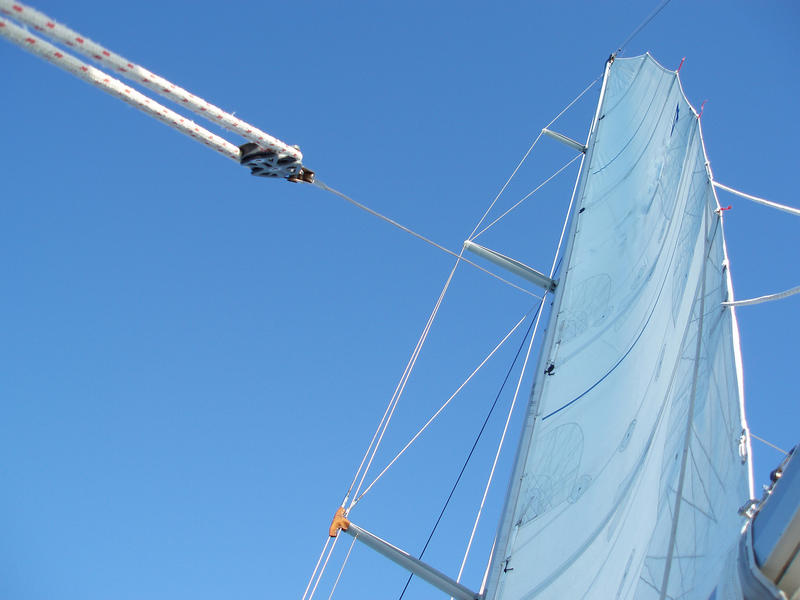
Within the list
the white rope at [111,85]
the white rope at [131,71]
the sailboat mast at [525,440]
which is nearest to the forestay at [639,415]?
the sailboat mast at [525,440]

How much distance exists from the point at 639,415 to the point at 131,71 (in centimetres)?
461

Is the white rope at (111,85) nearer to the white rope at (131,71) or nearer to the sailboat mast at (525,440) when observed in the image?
the white rope at (131,71)

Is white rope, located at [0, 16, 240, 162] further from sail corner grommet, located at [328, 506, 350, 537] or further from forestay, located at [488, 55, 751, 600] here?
sail corner grommet, located at [328, 506, 350, 537]

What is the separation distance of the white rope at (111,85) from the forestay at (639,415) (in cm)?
312

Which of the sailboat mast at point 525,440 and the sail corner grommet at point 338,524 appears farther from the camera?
the sail corner grommet at point 338,524

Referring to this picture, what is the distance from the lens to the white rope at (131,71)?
2221mm

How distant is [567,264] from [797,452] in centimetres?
507

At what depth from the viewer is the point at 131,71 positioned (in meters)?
2.58

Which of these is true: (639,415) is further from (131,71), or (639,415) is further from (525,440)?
(131,71)

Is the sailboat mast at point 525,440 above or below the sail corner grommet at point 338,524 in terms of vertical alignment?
above

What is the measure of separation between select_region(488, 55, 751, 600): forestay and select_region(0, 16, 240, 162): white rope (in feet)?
10.2

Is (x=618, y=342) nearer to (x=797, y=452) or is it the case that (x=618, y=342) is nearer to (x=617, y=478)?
(x=617, y=478)

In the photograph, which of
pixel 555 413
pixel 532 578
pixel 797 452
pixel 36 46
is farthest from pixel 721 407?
pixel 36 46

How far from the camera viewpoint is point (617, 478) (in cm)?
497
